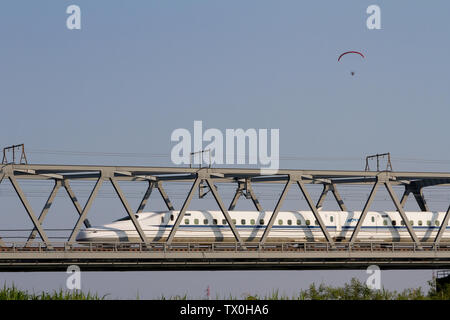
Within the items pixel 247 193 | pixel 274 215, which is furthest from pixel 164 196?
pixel 274 215

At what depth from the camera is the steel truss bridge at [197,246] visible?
2776 inches

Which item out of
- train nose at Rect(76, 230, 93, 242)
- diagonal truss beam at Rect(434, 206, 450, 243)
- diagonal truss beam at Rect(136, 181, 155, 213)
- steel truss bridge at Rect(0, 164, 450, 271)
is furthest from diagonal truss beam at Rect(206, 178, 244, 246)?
diagonal truss beam at Rect(434, 206, 450, 243)

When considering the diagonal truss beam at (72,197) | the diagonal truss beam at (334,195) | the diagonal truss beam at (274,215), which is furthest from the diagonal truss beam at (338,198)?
the diagonal truss beam at (72,197)

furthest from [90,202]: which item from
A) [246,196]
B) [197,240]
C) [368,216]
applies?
[368,216]

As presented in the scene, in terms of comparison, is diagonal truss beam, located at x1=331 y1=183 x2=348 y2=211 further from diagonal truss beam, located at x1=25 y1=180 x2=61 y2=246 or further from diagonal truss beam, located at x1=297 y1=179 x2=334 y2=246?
diagonal truss beam, located at x1=25 y1=180 x2=61 y2=246

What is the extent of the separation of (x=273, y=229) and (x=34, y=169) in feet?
76.0

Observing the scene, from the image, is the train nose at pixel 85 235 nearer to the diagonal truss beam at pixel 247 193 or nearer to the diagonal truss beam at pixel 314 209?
the diagonal truss beam at pixel 247 193

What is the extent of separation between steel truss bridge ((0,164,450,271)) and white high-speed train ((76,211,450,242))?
1.25 metres

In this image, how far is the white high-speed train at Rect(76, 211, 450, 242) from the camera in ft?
263

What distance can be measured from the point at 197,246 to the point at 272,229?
11.6 m

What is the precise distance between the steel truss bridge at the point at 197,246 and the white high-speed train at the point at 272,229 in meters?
1.25

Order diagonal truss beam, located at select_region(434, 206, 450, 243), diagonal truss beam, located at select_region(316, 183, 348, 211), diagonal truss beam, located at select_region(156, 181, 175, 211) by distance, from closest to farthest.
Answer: diagonal truss beam, located at select_region(156, 181, 175, 211) < diagonal truss beam, located at select_region(434, 206, 450, 243) < diagonal truss beam, located at select_region(316, 183, 348, 211)
